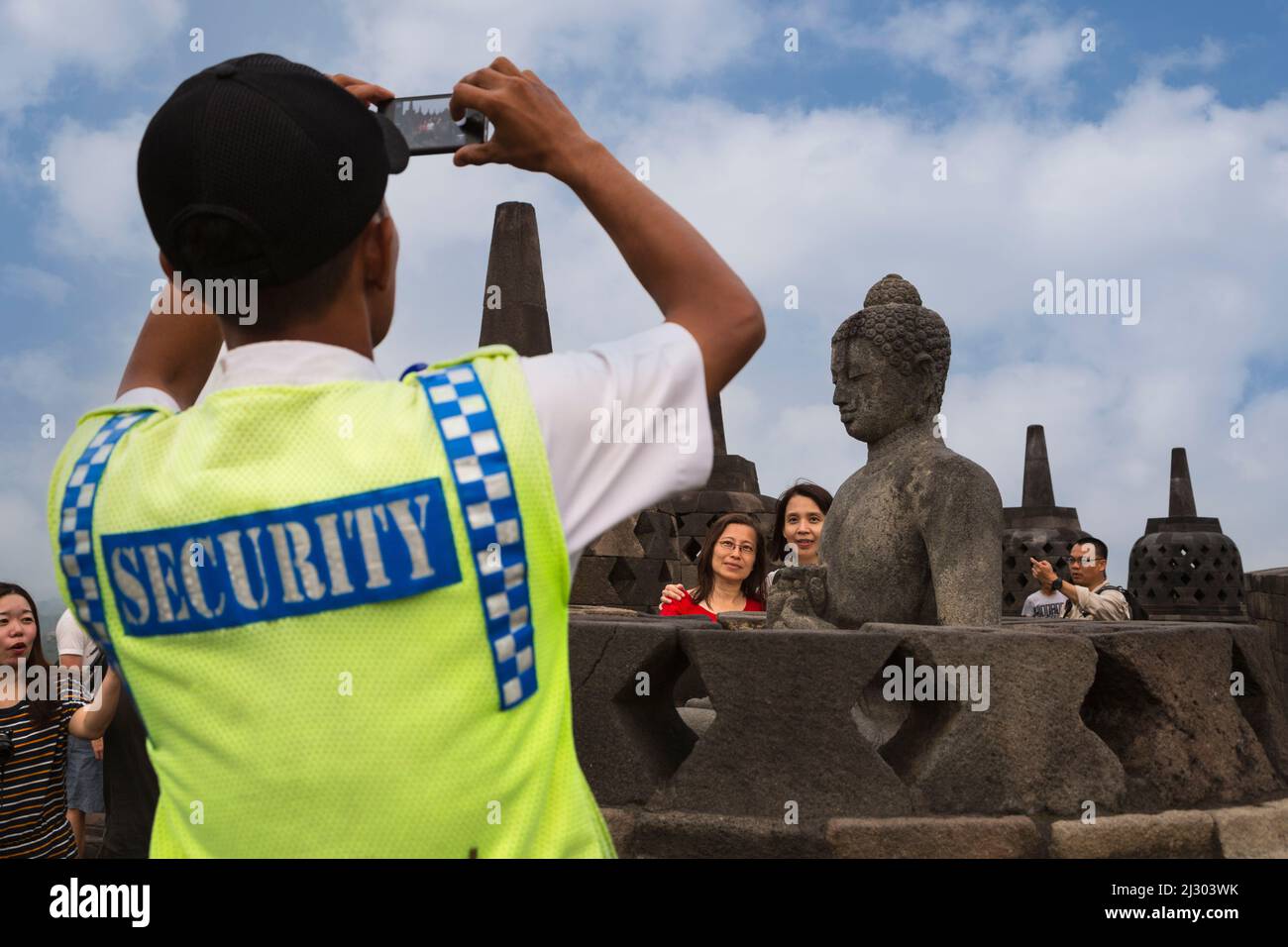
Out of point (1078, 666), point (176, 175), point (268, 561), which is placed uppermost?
point (176, 175)

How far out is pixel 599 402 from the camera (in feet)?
4.12

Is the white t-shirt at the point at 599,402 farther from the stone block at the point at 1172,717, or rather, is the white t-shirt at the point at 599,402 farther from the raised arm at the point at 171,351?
the stone block at the point at 1172,717

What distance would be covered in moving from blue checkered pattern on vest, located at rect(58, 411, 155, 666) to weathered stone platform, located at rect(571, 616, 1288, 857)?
227cm

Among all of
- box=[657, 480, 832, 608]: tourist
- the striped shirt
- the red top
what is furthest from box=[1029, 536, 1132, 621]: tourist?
the striped shirt

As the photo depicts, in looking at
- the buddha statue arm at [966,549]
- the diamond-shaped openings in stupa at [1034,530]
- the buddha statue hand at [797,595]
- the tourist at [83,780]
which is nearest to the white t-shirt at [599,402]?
the buddha statue arm at [966,549]

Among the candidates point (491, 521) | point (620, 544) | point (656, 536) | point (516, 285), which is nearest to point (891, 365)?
point (491, 521)

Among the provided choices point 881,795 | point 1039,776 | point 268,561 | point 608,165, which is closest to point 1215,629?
point 1039,776

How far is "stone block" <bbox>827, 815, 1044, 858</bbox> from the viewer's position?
10.7 feet

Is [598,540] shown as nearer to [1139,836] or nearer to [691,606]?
[691,606]

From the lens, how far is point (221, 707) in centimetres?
123

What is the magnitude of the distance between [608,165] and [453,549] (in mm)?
496

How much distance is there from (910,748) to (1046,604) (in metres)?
4.60

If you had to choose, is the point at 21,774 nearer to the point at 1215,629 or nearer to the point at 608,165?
the point at 608,165

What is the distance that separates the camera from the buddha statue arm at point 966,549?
3.96 metres
